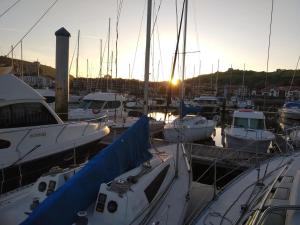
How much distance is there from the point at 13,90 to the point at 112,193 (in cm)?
441

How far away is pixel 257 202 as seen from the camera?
5117 mm

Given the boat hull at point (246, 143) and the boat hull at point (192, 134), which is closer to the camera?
the boat hull at point (246, 143)

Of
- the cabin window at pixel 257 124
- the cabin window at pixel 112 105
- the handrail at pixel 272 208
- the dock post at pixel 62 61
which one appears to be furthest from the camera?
the cabin window at pixel 112 105

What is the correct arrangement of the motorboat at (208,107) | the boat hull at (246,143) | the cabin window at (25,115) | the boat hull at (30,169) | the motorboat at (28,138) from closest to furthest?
the boat hull at (30,169) < the motorboat at (28,138) < the cabin window at (25,115) < the boat hull at (246,143) < the motorboat at (208,107)

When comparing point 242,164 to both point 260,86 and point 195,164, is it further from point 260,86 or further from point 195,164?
point 260,86

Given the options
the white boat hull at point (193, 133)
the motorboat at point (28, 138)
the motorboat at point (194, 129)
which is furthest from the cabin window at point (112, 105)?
the motorboat at point (28, 138)

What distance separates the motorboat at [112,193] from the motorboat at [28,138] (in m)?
1.23

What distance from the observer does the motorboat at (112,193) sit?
3818 millimetres

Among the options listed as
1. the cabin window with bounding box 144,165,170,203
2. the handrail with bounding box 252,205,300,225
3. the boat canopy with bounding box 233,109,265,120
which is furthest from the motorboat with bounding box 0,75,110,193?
the boat canopy with bounding box 233,109,265,120

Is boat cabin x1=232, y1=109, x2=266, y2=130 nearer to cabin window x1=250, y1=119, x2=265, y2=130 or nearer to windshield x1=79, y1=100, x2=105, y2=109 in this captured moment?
cabin window x1=250, y1=119, x2=265, y2=130

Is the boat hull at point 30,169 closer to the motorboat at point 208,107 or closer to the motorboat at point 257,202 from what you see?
the motorboat at point 257,202

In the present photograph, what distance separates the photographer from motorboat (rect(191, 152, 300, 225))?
11.9ft

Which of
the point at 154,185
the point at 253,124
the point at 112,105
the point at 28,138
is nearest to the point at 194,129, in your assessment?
the point at 253,124

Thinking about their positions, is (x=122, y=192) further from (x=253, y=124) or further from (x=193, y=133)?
(x=193, y=133)
